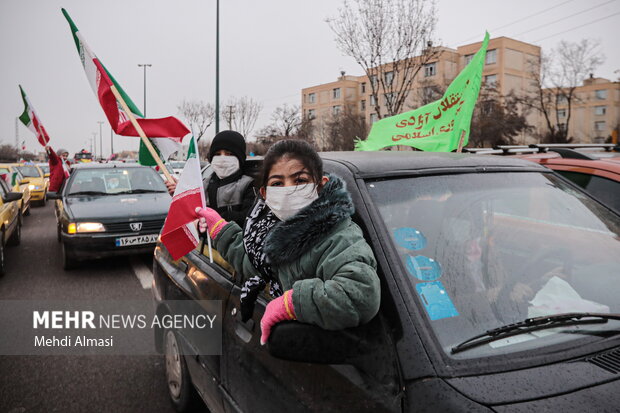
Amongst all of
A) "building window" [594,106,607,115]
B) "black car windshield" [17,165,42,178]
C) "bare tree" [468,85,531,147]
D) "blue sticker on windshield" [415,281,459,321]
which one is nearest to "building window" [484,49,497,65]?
"bare tree" [468,85,531,147]

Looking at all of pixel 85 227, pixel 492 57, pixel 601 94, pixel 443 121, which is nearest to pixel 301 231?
pixel 443 121

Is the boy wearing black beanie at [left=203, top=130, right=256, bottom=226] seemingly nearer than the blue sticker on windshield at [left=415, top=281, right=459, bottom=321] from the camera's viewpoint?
No

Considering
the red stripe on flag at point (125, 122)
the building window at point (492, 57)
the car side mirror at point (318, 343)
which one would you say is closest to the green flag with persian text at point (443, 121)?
the red stripe on flag at point (125, 122)

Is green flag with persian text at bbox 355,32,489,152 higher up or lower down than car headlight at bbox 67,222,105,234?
higher up

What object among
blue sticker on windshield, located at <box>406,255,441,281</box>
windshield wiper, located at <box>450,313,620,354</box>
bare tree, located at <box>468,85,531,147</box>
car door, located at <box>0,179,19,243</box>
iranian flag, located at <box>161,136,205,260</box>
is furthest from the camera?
bare tree, located at <box>468,85,531,147</box>

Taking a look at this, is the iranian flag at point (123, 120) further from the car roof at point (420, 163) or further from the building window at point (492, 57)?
the building window at point (492, 57)

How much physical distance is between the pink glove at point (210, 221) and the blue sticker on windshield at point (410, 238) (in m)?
1.01

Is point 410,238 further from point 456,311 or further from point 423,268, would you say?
point 456,311

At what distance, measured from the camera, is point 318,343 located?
145 cm

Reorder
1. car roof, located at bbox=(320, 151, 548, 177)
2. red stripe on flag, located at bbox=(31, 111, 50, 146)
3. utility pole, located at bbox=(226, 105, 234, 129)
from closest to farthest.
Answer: car roof, located at bbox=(320, 151, 548, 177) < red stripe on flag, located at bbox=(31, 111, 50, 146) < utility pole, located at bbox=(226, 105, 234, 129)

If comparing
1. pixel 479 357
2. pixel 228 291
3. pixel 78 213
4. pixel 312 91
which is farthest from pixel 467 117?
pixel 312 91

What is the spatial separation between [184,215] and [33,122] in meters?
6.80

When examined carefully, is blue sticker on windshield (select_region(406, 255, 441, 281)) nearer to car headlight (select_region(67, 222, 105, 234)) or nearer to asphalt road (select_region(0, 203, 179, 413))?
asphalt road (select_region(0, 203, 179, 413))

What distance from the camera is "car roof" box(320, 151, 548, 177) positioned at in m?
2.04
